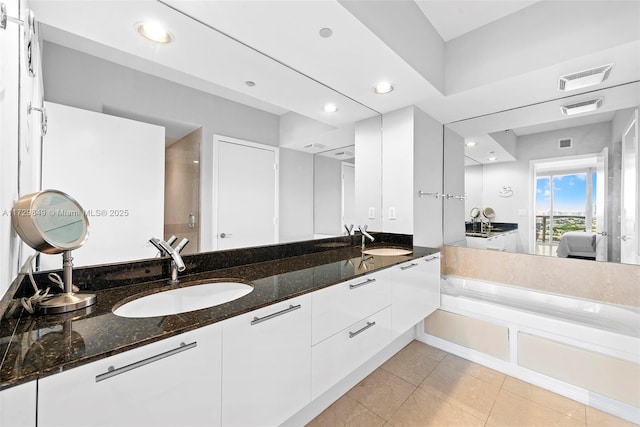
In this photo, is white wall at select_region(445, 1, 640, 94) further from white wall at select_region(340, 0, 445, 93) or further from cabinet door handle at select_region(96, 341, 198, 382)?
cabinet door handle at select_region(96, 341, 198, 382)

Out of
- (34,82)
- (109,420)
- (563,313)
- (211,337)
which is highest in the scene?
(34,82)

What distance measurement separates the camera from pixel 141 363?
703 millimetres

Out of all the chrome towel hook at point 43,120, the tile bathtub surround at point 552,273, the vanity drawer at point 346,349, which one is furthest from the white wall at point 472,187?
the chrome towel hook at point 43,120

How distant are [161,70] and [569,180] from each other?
2986mm

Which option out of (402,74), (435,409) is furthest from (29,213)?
(435,409)

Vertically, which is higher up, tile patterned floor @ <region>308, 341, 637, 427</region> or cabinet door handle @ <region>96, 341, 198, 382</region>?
cabinet door handle @ <region>96, 341, 198, 382</region>

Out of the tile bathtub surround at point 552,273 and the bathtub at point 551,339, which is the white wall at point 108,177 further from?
the tile bathtub surround at point 552,273

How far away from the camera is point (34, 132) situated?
103 cm

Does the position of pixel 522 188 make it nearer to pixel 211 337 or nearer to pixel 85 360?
pixel 211 337

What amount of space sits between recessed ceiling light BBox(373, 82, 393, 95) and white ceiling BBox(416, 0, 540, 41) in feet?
1.87

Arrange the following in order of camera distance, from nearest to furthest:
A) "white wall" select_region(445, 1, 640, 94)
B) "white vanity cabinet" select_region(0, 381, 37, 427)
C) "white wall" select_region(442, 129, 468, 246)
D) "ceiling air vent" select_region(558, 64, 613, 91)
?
"white vanity cabinet" select_region(0, 381, 37, 427), "white wall" select_region(445, 1, 640, 94), "ceiling air vent" select_region(558, 64, 613, 91), "white wall" select_region(442, 129, 468, 246)

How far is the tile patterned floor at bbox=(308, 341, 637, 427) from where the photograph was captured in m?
1.54

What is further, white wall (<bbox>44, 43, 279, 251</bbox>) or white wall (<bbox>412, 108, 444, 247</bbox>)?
white wall (<bbox>412, 108, 444, 247</bbox>)

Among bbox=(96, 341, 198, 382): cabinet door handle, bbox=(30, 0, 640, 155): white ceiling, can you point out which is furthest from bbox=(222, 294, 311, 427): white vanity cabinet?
bbox=(30, 0, 640, 155): white ceiling
